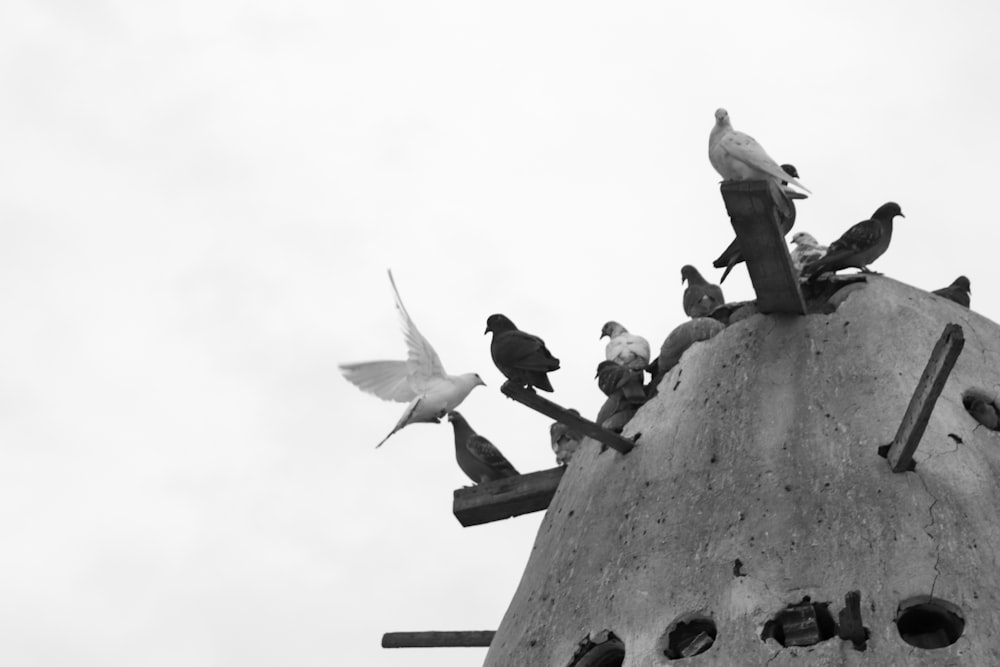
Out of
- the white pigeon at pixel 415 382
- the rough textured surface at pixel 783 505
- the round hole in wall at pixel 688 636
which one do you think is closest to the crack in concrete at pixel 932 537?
the rough textured surface at pixel 783 505

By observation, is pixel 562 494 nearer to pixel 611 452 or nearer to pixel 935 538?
pixel 611 452

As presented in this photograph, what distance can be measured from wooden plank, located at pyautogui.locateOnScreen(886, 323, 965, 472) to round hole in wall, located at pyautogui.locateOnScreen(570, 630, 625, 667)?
5.01 feet

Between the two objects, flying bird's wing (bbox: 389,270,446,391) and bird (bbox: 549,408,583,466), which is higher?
flying bird's wing (bbox: 389,270,446,391)

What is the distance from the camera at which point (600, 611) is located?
7.11 meters

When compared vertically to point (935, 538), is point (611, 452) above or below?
above

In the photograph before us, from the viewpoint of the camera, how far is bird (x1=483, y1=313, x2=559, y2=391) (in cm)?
Answer: 786

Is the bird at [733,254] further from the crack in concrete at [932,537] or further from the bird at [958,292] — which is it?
the crack in concrete at [932,537]

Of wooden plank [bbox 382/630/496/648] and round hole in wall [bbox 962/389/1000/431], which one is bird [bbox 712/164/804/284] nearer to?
round hole in wall [bbox 962/389/1000/431]

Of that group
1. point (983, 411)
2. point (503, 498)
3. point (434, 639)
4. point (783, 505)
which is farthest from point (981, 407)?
point (434, 639)

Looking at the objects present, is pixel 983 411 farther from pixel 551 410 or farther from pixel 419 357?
pixel 419 357

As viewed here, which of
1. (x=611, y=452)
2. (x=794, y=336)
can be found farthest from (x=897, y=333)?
(x=611, y=452)

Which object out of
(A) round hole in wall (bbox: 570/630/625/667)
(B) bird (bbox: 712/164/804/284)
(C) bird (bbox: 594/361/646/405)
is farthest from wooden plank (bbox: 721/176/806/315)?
(A) round hole in wall (bbox: 570/630/625/667)

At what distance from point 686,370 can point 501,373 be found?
3.50 feet

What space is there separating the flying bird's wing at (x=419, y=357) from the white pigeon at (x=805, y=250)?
290cm
